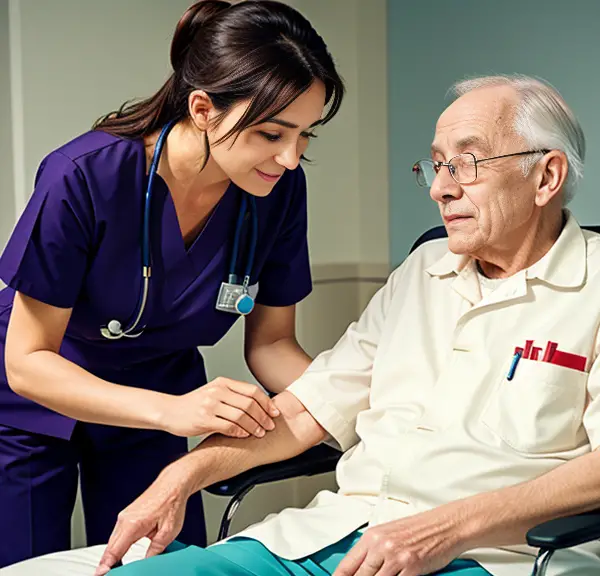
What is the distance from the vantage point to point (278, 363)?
2.10 metres

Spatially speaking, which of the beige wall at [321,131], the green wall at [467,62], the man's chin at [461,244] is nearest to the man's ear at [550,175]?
the man's chin at [461,244]

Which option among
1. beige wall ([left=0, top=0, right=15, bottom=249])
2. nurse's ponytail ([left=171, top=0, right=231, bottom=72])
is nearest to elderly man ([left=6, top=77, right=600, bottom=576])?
nurse's ponytail ([left=171, top=0, right=231, bottom=72])

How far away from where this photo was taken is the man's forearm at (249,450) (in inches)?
69.4

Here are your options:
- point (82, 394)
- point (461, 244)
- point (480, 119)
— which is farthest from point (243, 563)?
point (480, 119)

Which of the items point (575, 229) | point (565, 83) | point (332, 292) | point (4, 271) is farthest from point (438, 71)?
point (4, 271)

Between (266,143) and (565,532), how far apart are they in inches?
33.8

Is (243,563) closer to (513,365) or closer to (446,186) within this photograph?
(513,365)

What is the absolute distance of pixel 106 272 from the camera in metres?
1.86

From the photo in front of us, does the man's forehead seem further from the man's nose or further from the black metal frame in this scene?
the black metal frame

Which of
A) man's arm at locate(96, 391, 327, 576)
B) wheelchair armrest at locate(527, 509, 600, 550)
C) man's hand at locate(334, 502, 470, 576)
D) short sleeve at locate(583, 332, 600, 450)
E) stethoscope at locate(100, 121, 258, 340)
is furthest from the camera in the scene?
stethoscope at locate(100, 121, 258, 340)

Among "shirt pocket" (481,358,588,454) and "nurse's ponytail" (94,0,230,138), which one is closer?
"shirt pocket" (481,358,588,454)

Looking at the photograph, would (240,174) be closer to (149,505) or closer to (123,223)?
(123,223)

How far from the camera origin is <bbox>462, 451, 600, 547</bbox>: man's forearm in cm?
150

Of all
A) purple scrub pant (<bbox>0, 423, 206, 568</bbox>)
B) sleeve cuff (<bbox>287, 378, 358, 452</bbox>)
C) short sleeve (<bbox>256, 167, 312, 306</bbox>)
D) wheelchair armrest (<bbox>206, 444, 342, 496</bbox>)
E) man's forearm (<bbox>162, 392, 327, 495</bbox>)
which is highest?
short sleeve (<bbox>256, 167, 312, 306</bbox>)
